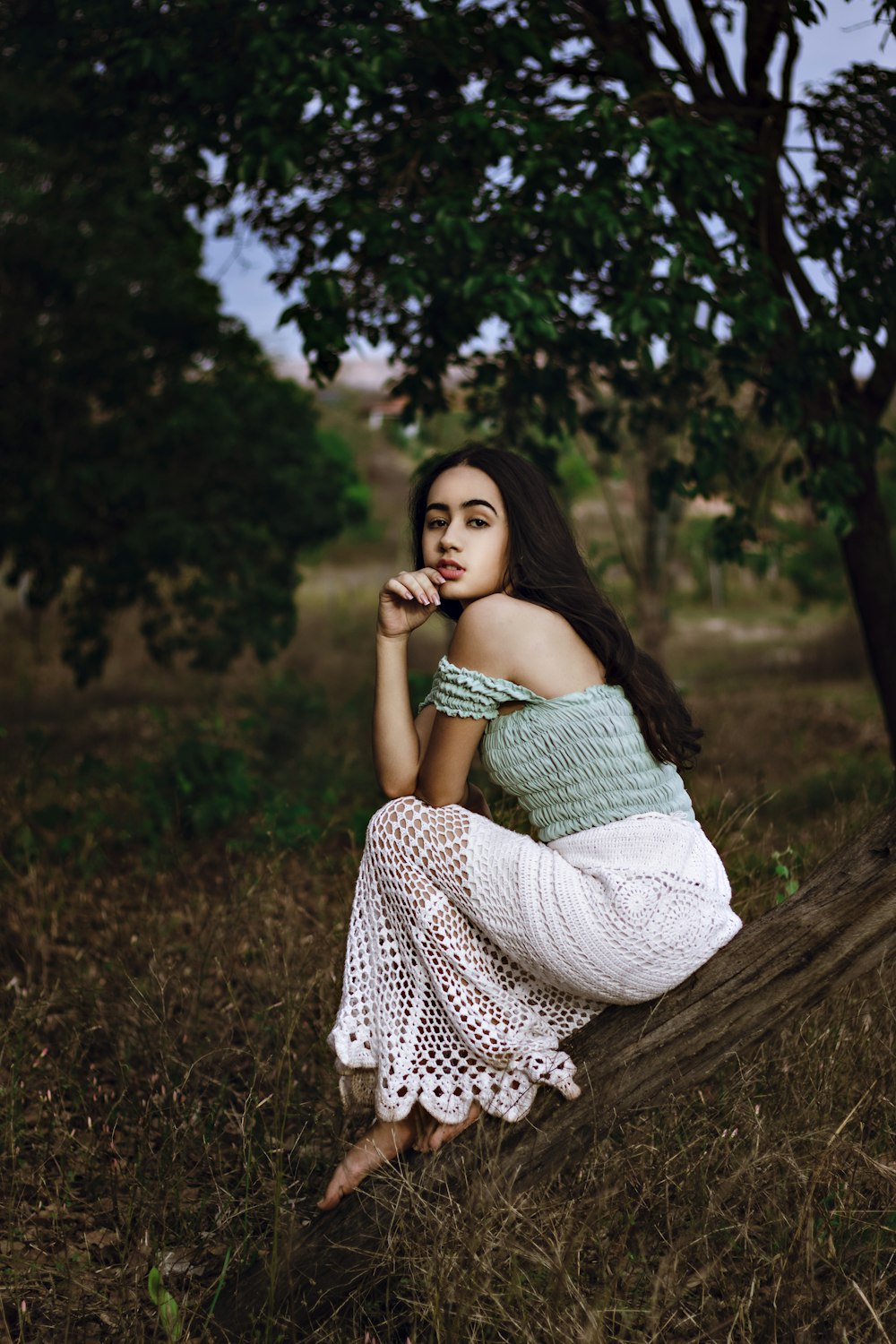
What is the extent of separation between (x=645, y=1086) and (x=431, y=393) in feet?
13.5

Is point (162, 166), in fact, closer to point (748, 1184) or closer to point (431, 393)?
point (431, 393)

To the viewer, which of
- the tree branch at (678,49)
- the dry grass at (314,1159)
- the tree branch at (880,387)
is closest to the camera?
the dry grass at (314,1159)

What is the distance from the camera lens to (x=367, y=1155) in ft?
7.85

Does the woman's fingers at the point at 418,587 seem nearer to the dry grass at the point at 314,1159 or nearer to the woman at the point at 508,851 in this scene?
the woman at the point at 508,851

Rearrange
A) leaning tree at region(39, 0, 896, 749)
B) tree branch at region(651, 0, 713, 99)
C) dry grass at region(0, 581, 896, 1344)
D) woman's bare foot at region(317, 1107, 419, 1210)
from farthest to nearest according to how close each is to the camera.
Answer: tree branch at region(651, 0, 713, 99) → leaning tree at region(39, 0, 896, 749) → woman's bare foot at region(317, 1107, 419, 1210) → dry grass at region(0, 581, 896, 1344)

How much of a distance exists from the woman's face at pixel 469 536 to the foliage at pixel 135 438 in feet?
20.7

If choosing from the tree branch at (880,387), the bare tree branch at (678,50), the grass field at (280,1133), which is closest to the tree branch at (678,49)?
the bare tree branch at (678,50)

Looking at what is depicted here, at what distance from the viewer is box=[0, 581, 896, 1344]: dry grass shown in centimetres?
216

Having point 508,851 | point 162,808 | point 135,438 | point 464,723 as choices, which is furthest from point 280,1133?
point 135,438

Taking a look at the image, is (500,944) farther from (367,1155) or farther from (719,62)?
(719,62)

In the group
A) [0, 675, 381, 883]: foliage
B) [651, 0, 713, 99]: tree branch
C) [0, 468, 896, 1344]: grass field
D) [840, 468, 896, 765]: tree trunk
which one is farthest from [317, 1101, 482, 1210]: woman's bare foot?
[651, 0, 713, 99]: tree branch

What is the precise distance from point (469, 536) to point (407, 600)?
7.8 inches

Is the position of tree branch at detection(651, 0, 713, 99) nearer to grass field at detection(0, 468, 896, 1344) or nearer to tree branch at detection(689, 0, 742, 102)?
tree branch at detection(689, 0, 742, 102)

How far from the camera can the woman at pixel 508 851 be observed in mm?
2293
